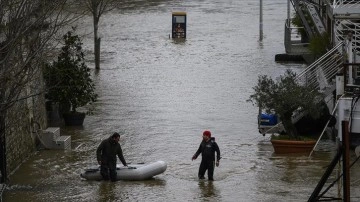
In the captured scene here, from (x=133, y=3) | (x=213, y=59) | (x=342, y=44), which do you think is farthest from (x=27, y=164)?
(x=133, y=3)

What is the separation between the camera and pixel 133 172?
26609 mm

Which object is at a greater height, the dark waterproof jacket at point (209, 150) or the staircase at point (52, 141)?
the dark waterproof jacket at point (209, 150)

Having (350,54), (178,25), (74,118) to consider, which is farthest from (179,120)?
(178,25)

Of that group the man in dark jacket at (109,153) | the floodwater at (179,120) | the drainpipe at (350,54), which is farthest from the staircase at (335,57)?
the man in dark jacket at (109,153)

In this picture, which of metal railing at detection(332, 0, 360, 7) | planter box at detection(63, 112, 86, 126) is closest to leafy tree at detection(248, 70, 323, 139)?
metal railing at detection(332, 0, 360, 7)

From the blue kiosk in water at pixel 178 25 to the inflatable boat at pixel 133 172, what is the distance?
31.4 metres

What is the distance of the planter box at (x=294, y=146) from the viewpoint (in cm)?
3000

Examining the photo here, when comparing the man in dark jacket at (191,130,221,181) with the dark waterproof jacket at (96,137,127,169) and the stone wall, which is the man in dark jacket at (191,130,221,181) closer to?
Result: the dark waterproof jacket at (96,137,127,169)

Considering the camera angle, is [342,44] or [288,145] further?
[342,44]

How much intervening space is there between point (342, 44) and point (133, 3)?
43514 mm

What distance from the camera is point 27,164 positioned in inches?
1175

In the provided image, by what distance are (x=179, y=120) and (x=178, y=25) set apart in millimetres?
21864

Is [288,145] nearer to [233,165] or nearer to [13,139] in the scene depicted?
[233,165]

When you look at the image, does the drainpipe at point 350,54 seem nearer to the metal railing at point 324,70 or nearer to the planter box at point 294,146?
the metal railing at point 324,70
